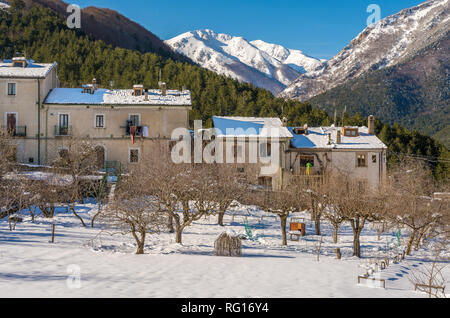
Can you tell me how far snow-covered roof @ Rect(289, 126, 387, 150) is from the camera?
136 ft

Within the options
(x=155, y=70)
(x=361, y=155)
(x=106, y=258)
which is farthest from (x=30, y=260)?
(x=155, y=70)

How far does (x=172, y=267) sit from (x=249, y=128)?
89.0ft

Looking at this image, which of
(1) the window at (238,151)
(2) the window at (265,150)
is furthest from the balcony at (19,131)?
(2) the window at (265,150)

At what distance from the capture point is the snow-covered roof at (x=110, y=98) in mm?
38438

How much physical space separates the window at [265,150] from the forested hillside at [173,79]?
17107 millimetres

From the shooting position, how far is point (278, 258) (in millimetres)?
20609

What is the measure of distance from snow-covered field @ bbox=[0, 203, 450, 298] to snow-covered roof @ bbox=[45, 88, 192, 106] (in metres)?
14.4

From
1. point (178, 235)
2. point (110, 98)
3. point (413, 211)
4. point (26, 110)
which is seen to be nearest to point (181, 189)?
point (178, 235)

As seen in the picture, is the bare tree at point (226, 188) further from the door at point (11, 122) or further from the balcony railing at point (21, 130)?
the door at point (11, 122)

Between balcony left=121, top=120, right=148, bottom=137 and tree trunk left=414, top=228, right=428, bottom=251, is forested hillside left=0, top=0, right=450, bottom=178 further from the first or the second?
tree trunk left=414, top=228, right=428, bottom=251

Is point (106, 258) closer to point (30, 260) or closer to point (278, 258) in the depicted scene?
point (30, 260)

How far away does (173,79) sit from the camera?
71938 millimetres

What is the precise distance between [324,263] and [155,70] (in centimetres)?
6136

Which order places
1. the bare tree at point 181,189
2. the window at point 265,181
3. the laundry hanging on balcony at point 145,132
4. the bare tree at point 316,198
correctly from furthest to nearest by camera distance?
1. the window at point 265,181
2. the laundry hanging on balcony at point 145,132
3. the bare tree at point 316,198
4. the bare tree at point 181,189
